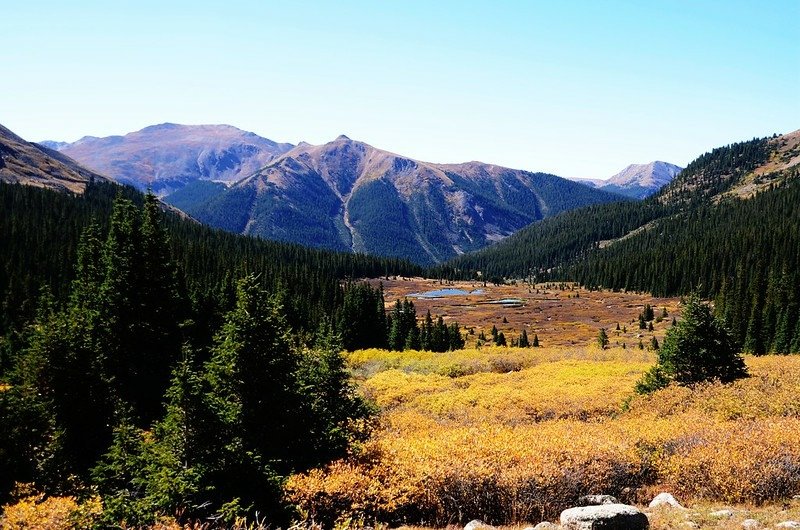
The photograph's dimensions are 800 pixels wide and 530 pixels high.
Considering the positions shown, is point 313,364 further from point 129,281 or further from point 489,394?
point 129,281

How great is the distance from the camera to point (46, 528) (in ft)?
30.1

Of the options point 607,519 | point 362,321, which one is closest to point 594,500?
point 607,519

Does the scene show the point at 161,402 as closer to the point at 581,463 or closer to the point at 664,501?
the point at 581,463

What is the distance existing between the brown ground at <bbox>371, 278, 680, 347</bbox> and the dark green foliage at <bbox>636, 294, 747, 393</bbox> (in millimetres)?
61688

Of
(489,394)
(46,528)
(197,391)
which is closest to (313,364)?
(197,391)

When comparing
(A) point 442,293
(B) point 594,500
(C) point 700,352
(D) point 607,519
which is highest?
(C) point 700,352

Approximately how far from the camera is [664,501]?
1138cm

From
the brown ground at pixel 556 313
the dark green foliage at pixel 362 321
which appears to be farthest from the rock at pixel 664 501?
the brown ground at pixel 556 313

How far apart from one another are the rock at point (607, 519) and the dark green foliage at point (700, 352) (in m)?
14.6

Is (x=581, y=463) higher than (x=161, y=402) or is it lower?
higher

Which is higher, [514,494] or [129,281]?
[129,281]

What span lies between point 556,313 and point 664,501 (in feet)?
416

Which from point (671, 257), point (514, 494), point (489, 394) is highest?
point (671, 257)

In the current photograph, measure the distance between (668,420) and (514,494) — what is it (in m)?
8.32
